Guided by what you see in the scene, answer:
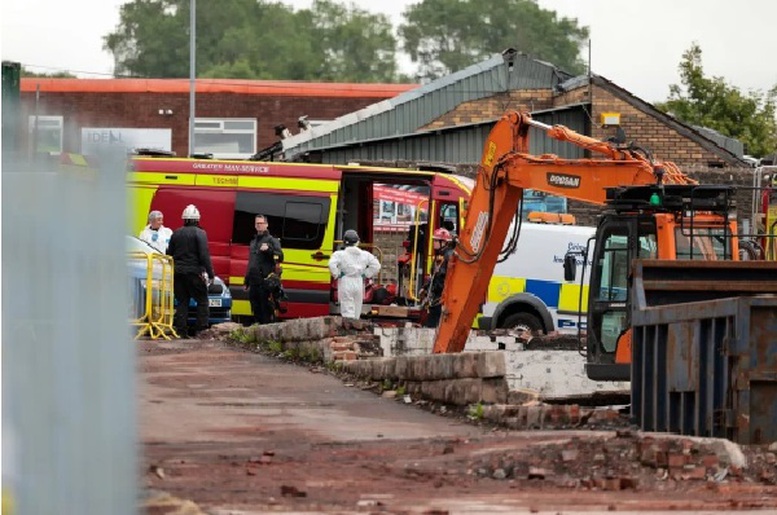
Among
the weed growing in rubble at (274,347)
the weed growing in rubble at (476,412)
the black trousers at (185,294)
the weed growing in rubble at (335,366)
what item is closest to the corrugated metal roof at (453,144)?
the black trousers at (185,294)

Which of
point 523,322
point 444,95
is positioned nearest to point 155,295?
point 523,322

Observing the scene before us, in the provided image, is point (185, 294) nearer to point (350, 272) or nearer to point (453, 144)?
point (350, 272)

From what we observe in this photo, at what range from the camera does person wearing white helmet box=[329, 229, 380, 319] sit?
26969mm

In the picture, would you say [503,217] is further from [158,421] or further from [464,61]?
[464,61]

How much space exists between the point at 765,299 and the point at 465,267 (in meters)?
10.0

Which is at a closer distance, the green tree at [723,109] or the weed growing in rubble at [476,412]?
the weed growing in rubble at [476,412]

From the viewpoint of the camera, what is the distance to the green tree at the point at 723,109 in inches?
2424

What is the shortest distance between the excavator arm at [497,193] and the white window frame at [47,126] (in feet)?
54.5

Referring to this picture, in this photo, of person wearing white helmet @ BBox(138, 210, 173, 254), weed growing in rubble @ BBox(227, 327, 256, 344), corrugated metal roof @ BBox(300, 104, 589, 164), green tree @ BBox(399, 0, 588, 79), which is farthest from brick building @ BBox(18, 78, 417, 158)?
green tree @ BBox(399, 0, 588, 79)

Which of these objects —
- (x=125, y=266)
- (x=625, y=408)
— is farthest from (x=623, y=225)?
(x=125, y=266)

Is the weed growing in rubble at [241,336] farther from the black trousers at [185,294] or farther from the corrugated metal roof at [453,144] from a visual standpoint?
the corrugated metal roof at [453,144]

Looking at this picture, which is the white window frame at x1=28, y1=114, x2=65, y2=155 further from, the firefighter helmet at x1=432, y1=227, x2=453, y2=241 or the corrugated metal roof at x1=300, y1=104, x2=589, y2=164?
the corrugated metal roof at x1=300, y1=104, x2=589, y2=164

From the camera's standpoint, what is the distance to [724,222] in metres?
19.9

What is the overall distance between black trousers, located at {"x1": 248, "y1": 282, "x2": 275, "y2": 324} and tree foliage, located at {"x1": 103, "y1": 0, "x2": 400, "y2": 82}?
87972mm
